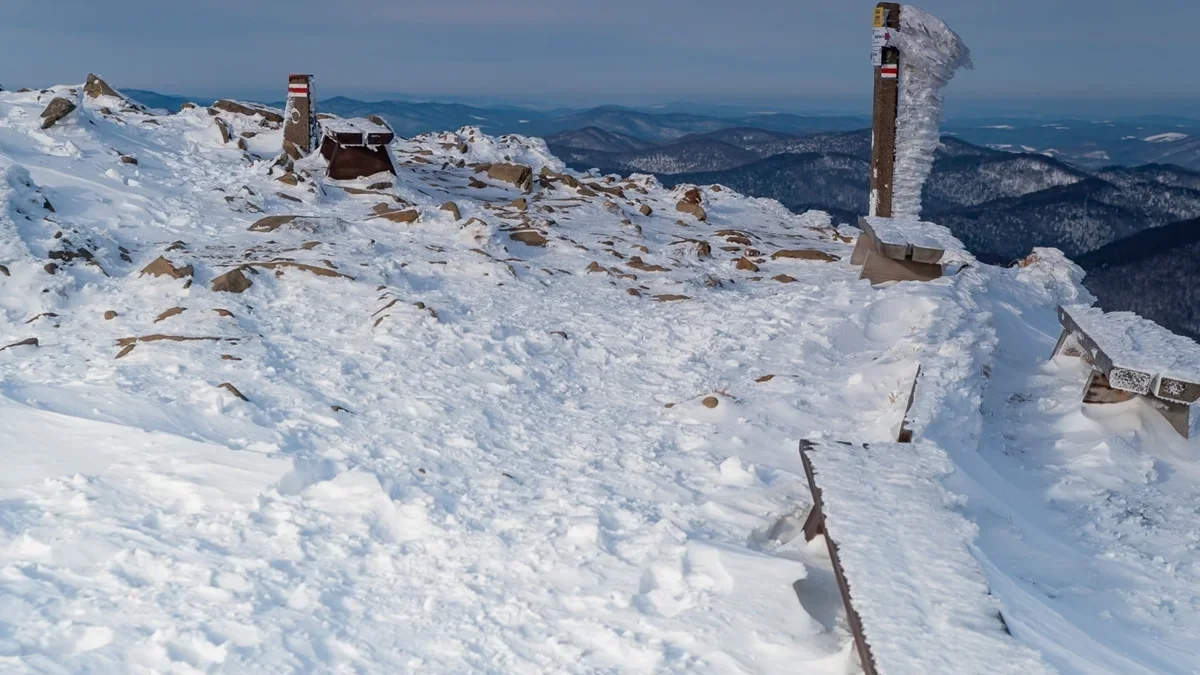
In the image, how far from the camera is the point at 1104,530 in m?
4.61

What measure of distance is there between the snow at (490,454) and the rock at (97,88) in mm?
5993

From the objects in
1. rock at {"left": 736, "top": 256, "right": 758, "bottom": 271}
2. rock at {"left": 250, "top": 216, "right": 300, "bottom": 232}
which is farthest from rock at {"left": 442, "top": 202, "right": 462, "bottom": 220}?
rock at {"left": 736, "top": 256, "right": 758, "bottom": 271}

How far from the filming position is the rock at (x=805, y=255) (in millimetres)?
11031

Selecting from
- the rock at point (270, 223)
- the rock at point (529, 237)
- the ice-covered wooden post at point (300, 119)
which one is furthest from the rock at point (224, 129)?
the rock at point (529, 237)

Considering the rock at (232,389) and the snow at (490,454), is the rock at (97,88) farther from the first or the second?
the rock at (232,389)

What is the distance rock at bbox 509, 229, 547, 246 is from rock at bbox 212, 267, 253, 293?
3.80 m

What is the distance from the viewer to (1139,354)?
5.74 meters

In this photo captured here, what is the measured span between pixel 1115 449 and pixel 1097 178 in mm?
96837

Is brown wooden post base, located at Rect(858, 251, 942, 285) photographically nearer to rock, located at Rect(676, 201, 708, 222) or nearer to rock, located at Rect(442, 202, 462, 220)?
rock, located at Rect(676, 201, 708, 222)

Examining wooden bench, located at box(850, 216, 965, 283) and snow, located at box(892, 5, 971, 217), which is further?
snow, located at box(892, 5, 971, 217)

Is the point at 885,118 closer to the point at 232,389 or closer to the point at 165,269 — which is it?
the point at 165,269

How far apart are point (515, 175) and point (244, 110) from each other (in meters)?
6.02

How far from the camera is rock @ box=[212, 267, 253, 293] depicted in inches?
281

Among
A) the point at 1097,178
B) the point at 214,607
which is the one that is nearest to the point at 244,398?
the point at 214,607
